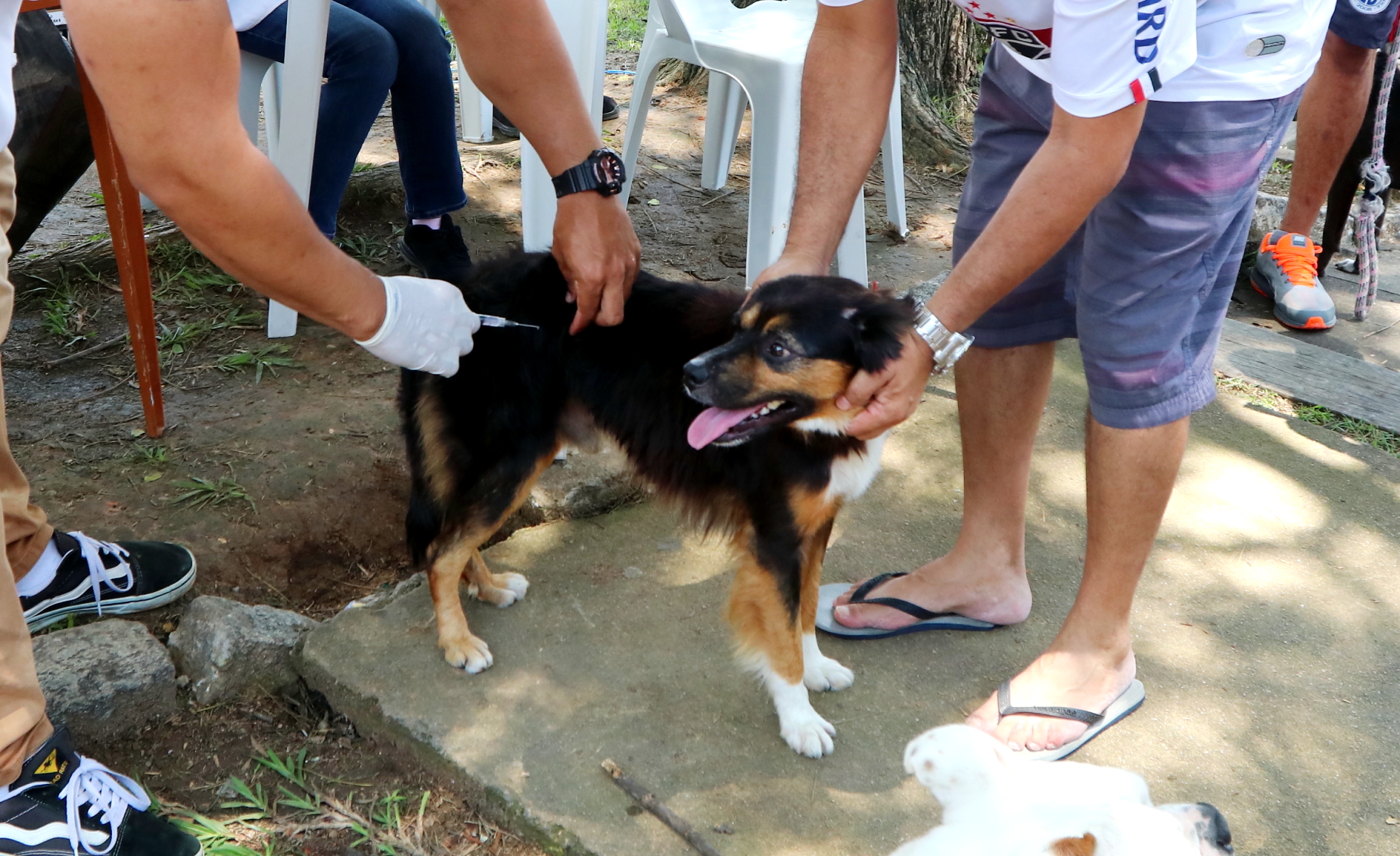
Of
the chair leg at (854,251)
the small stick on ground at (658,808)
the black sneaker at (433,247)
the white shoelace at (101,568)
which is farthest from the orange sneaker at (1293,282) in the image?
the white shoelace at (101,568)

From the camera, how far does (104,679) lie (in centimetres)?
223

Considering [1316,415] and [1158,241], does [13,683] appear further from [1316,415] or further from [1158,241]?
[1316,415]

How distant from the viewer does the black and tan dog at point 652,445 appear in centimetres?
224

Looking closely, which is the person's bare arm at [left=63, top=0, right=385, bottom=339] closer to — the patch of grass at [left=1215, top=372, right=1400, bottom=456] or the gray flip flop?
the gray flip flop

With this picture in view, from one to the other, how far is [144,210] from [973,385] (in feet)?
12.5

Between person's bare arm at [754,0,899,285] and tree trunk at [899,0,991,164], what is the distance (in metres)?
3.64

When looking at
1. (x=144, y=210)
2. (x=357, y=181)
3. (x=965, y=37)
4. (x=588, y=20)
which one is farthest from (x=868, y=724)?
(x=965, y=37)

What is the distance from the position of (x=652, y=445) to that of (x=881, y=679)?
0.78 metres

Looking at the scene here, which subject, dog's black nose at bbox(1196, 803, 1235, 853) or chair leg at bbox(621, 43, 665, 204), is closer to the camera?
dog's black nose at bbox(1196, 803, 1235, 853)

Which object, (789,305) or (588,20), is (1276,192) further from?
(789,305)

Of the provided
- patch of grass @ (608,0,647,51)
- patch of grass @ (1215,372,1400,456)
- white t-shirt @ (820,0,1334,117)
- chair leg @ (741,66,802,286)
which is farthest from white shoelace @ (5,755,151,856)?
patch of grass @ (608,0,647,51)

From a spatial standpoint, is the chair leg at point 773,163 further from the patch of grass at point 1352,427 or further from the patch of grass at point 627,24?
the patch of grass at point 627,24

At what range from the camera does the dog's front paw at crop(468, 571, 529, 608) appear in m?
2.63

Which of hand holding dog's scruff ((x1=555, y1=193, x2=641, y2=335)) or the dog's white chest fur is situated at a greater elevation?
A: hand holding dog's scruff ((x1=555, y1=193, x2=641, y2=335))
